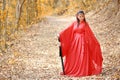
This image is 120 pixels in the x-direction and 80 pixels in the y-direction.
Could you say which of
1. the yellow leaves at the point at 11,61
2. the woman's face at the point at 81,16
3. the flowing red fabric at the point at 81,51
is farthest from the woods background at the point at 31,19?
the woman's face at the point at 81,16

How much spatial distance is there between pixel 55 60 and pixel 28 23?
18.9m

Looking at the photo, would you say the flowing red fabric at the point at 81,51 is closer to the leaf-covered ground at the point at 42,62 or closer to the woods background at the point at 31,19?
the leaf-covered ground at the point at 42,62

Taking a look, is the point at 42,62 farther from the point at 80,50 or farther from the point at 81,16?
the point at 81,16

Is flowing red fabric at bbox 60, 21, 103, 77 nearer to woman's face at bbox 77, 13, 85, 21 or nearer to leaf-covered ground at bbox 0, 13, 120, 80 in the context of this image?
woman's face at bbox 77, 13, 85, 21

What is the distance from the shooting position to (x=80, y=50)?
401 inches

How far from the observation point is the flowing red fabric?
9.98 metres

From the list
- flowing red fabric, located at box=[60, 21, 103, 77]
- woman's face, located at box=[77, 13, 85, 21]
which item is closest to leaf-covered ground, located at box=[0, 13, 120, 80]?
flowing red fabric, located at box=[60, 21, 103, 77]

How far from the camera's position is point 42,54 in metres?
15.4

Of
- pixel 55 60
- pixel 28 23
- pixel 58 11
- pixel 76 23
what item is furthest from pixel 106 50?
pixel 58 11

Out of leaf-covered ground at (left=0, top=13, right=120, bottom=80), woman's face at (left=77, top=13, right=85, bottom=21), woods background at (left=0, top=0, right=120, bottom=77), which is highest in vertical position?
woman's face at (left=77, top=13, right=85, bottom=21)

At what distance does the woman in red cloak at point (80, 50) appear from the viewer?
9.98 m

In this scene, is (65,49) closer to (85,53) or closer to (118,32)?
(85,53)

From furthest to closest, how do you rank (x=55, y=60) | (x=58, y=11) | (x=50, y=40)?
(x=58, y=11) < (x=50, y=40) < (x=55, y=60)

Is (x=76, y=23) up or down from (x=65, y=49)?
up
